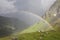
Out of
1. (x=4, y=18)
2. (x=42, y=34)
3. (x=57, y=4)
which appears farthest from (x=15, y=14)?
(x=57, y=4)

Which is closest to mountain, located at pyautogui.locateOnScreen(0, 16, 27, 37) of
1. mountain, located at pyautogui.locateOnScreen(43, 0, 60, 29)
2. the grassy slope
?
the grassy slope

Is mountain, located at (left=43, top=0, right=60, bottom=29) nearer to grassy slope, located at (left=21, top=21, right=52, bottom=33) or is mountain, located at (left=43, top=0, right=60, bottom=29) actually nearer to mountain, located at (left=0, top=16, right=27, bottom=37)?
grassy slope, located at (left=21, top=21, right=52, bottom=33)

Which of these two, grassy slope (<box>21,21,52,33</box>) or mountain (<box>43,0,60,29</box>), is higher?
mountain (<box>43,0,60,29</box>)

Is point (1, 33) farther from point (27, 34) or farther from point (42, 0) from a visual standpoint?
point (42, 0)

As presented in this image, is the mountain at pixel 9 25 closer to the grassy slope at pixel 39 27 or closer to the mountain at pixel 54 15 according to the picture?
the grassy slope at pixel 39 27

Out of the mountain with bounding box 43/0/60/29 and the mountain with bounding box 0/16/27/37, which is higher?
the mountain with bounding box 43/0/60/29

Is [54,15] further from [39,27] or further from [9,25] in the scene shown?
[9,25]

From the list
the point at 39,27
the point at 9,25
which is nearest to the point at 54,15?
the point at 39,27

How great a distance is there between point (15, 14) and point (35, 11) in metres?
0.24

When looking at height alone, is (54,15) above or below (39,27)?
above

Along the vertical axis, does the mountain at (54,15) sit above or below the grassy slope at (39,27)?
above

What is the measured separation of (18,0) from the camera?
189cm

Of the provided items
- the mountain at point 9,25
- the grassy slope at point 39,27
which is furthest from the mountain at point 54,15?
the mountain at point 9,25

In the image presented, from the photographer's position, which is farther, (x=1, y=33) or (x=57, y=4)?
(x=57, y=4)
